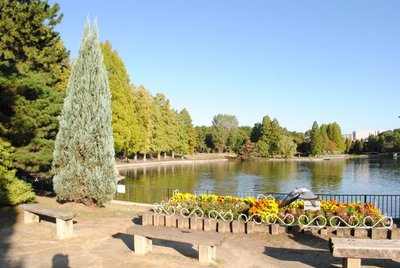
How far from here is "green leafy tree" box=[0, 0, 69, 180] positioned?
13.3 m

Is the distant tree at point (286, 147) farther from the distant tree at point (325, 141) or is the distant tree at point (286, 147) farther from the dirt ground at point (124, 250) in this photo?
the dirt ground at point (124, 250)

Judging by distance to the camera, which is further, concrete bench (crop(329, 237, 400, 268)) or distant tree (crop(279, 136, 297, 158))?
distant tree (crop(279, 136, 297, 158))

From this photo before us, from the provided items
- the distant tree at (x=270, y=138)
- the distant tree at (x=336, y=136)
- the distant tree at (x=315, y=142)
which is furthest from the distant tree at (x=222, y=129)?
the distant tree at (x=336, y=136)

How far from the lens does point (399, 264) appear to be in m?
7.17

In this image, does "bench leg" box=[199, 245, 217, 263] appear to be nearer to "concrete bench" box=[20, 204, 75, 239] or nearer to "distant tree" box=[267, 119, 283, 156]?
"concrete bench" box=[20, 204, 75, 239]

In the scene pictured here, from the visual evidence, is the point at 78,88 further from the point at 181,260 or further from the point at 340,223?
the point at 340,223

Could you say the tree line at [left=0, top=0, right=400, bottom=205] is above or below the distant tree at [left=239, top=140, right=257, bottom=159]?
above

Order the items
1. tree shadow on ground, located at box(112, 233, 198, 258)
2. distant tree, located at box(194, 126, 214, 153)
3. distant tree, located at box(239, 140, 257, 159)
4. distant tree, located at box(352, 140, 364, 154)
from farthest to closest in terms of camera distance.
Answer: distant tree, located at box(352, 140, 364, 154), distant tree, located at box(194, 126, 214, 153), distant tree, located at box(239, 140, 257, 159), tree shadow on ground, located at box(112, 233, 198, 258)

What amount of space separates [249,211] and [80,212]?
238 inches

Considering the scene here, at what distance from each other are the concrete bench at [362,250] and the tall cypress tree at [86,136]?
8633 millimetres

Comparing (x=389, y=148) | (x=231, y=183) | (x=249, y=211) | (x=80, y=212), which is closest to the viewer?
(x=249, y=211)

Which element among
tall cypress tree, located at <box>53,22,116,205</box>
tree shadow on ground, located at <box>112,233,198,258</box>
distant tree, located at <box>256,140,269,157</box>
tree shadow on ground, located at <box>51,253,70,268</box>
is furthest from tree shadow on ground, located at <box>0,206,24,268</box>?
distant tree, located at <box>256,140,269,157</box>

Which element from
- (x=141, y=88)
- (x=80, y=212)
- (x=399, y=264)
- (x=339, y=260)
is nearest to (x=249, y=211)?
(x=339, y=260)

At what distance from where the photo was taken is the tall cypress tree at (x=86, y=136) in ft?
40.6
